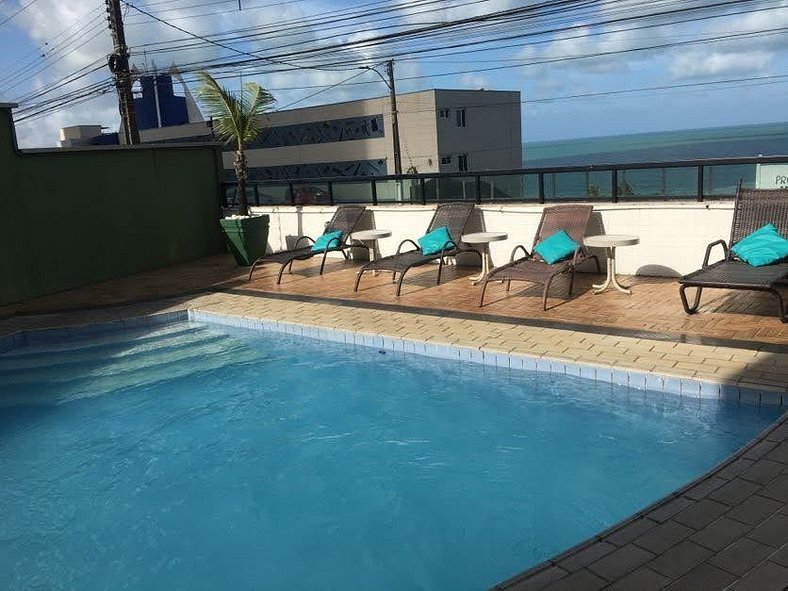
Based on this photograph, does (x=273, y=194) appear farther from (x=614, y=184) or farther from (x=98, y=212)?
(x=614, y=184)

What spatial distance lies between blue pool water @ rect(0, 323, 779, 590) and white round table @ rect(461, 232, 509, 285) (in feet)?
7.08

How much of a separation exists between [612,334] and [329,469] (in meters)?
2.81

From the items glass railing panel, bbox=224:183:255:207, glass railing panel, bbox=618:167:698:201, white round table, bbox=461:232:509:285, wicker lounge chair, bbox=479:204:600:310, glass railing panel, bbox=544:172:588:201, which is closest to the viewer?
wicker lounge chair, bbox=479:204:600:310

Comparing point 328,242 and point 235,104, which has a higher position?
point 235,104

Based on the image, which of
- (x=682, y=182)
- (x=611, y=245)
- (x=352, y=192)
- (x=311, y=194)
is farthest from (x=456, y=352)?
(x=311, y=194)

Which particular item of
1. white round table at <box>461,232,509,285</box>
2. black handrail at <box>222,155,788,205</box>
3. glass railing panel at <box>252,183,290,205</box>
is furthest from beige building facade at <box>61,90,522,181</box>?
white round table at <box>461,232,509,285</box>

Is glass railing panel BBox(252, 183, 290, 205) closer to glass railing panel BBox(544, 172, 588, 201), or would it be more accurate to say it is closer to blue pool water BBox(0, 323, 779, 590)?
glass railing panel BBox(544, 172, 588, 201)

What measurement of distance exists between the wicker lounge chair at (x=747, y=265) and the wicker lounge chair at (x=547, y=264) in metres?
1.28

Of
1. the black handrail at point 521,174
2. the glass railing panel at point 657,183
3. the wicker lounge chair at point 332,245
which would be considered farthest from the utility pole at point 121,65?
the glass railing panel at point 657,183

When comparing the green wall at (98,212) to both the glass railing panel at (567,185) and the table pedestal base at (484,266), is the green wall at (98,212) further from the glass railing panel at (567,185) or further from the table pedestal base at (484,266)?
the glass railing panel at (567,185)

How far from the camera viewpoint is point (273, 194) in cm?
1212

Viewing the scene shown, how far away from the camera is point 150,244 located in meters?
11.5

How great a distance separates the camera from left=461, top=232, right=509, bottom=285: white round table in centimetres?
803

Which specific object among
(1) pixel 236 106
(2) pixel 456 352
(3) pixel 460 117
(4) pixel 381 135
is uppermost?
(3) pixel 460 117
